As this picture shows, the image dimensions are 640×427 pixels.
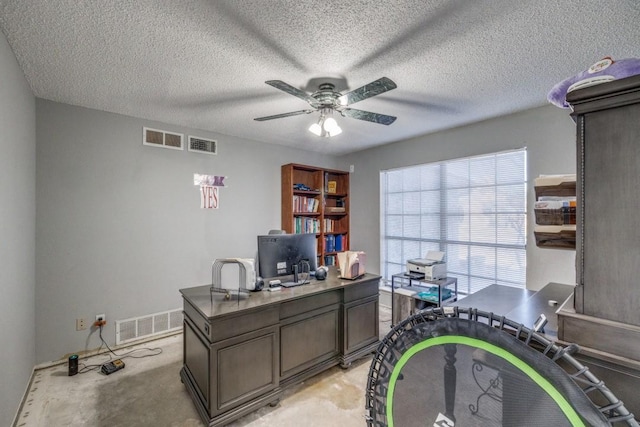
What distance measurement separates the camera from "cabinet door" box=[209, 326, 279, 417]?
179cm

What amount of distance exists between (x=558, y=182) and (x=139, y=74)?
2790mm

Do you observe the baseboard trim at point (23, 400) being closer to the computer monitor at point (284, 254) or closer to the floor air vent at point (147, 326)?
the floor air vent at point (147, 326)

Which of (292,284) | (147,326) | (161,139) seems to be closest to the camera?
(292,284)

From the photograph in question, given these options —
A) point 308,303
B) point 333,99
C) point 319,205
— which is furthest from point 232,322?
point 319,205

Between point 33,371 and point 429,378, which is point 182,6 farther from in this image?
point 33,371

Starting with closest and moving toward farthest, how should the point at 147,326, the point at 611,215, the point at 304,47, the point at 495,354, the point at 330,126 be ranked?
the point at 495,354
the point at 611,215
the point at 304,47
the point at 330,126
the point at 147,326

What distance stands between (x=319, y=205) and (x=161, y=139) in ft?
7.83

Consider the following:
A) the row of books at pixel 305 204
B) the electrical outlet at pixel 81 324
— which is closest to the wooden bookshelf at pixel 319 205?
the row of books at pixel 305 204

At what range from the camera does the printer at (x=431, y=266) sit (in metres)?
3.20

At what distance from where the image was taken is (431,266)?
3195mm

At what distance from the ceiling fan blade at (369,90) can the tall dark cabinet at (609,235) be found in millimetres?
1159

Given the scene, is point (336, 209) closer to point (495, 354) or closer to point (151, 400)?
point (151, 400)

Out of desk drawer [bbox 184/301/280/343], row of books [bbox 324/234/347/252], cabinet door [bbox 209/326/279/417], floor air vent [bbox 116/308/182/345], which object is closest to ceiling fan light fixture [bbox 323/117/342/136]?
desk drawer [bbox 184/301/280/343]

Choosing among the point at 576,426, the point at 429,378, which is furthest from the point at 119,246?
the point at 576,426
